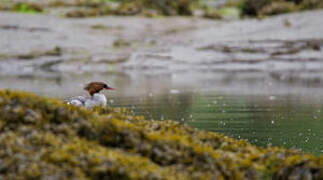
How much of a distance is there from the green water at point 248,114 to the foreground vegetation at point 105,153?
2897mm

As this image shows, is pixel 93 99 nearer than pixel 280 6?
Yes

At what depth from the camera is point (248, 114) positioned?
1373 centimetres

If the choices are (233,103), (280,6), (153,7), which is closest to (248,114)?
(233,103)

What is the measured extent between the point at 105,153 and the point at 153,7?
121 feet

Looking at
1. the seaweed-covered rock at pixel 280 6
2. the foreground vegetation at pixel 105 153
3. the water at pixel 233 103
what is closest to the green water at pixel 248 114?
the water at pixel 233 103

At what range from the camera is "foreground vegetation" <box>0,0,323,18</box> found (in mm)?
37375

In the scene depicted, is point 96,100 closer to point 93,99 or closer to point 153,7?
point 93,99

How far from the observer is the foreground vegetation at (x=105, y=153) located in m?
5.49

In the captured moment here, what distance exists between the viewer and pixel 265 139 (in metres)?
10.3

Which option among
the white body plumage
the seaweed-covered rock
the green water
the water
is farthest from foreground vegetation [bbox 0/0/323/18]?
the white body plumage

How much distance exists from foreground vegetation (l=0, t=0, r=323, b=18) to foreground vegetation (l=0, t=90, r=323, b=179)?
2994cm

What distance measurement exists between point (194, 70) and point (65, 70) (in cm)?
643

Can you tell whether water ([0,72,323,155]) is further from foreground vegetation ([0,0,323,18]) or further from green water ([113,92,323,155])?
foreground vegetation ([0,0,323,18])

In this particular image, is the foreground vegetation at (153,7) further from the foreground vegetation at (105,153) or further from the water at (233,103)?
the foreground vegetation at (105,153)
